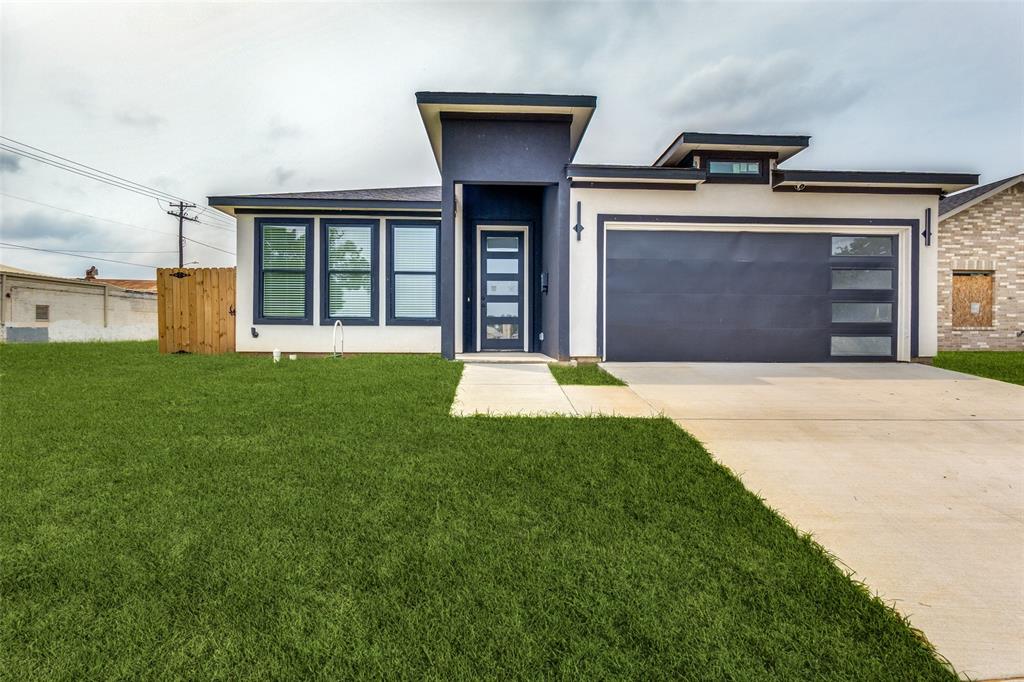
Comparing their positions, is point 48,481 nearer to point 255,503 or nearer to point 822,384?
point 255,503

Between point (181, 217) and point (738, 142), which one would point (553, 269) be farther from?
point (181, 217)

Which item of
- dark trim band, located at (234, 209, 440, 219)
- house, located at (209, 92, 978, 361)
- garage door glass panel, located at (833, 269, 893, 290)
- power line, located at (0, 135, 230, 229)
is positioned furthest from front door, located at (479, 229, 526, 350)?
power line, located at (0, 135, 230, 229)

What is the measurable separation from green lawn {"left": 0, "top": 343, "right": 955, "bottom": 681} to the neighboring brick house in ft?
45.1

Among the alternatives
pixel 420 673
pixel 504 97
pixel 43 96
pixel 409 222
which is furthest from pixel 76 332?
pixel 420 673

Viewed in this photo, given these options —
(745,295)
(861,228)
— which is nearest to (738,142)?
(861,228)

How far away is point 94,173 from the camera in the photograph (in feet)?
83.7

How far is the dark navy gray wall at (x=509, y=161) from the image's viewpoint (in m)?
7.88

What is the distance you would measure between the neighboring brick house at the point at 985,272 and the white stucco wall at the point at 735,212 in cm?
539

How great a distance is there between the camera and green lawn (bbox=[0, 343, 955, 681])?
1.34m

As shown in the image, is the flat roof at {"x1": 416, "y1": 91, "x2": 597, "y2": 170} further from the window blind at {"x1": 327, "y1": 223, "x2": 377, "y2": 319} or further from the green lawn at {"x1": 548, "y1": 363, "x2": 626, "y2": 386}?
the green lawn at {"x1": 548, "y1": 363, "x2": 626, "y2": 386}

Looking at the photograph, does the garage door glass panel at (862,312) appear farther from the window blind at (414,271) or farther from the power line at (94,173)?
the power line at (94,173)

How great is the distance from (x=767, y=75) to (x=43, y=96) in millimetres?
17433

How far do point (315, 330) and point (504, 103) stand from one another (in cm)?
582

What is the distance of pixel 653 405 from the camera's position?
15.4ft
